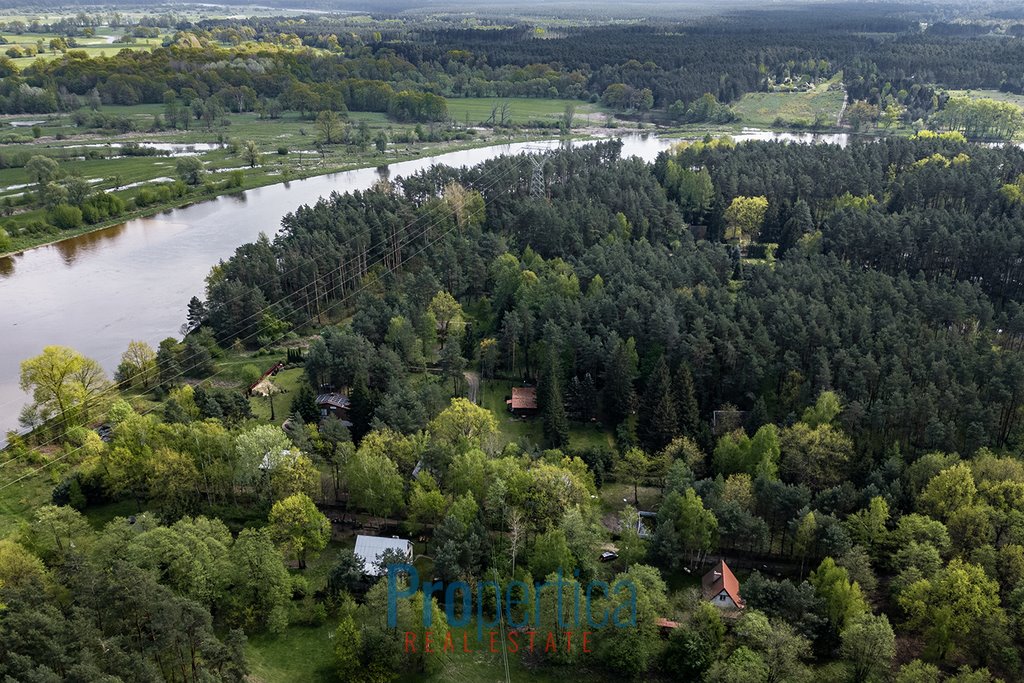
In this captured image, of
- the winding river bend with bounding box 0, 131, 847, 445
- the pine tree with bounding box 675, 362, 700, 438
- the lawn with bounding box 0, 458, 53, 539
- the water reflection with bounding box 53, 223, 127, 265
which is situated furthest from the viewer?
the water reflection with bounding box 53, 223, 127, 265

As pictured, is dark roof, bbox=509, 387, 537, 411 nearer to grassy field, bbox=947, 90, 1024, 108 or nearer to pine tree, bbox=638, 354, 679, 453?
pine tree, bbox=638, 354, 679, 453

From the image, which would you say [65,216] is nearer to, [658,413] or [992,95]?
[658,413]

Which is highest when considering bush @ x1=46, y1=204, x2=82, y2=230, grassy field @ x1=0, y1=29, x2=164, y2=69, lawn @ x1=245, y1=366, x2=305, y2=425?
grassy field @ x1=0, y1=29, x2=164, y2=69

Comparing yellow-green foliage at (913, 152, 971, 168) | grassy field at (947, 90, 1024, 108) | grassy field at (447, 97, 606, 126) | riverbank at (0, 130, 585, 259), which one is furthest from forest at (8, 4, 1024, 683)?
grassy field at (947, 90, 1024, 108)

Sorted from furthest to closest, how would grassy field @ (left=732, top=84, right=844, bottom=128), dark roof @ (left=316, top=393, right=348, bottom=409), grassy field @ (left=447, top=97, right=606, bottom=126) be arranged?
grassy field @ (left=447, top=97, right=606, bottom=126) → grassy field @ (left=732, top=84, right=844, bottom=128) → dark roof @ (left=316, top=393, right=348, bottom=409)

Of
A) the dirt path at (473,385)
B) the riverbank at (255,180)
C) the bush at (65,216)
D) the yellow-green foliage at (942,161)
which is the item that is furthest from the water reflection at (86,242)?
the yellow-green foliage at (942,161)

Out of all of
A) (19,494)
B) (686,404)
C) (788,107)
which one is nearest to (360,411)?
(19,494)
